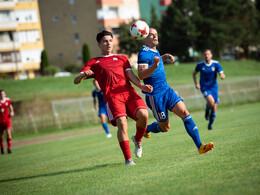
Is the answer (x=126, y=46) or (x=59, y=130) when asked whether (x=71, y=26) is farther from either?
(x=59, y=130)

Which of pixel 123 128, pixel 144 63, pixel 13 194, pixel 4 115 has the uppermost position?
pixel 144 63

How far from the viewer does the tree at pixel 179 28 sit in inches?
2552

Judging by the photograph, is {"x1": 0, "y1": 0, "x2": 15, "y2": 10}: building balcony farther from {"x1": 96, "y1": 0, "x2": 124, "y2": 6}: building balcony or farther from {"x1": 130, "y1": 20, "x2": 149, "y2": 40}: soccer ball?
{"x1": 130, "y1": 20, "x2": 149, "y2": 40}: soccer ball

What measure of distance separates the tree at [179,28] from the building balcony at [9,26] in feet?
72.3

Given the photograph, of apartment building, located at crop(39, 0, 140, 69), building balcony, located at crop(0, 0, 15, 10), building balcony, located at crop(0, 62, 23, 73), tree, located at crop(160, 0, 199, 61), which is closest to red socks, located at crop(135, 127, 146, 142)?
building balcony, located at crop(0, 62, 23, 73)

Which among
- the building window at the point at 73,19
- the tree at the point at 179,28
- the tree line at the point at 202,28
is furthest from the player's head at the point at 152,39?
the building window at the point at 73,19

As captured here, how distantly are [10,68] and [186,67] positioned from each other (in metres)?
25.6

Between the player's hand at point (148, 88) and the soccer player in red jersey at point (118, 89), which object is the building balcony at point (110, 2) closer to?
the soccer player in red jersey at point (118, 89)

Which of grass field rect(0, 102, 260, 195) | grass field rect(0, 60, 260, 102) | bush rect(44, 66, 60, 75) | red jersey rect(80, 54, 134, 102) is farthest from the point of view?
bush rect(44, 66, 60, 75)

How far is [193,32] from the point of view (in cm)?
6419

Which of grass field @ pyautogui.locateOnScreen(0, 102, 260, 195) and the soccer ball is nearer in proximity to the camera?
grass field @ pyautogui.locateOnScreen(0, 102, 260, 195)

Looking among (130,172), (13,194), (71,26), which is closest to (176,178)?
(130,172)

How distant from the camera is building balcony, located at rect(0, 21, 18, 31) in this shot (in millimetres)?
62500

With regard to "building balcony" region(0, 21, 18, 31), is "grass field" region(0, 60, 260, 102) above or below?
below
